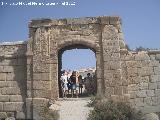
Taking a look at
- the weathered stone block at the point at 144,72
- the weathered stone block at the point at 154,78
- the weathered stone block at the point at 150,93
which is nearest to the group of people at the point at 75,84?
the weathered stone block at the point at 144,72

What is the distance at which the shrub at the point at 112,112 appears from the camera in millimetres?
12617

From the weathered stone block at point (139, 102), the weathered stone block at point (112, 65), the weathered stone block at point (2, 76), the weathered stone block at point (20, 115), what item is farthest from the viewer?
the weathered stone block at point (2, 76)

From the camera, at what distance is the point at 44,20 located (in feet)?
48.0

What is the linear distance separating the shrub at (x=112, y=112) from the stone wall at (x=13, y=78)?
12.2 ft

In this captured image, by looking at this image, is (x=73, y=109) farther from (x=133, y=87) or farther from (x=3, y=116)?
(x=3, y=116)

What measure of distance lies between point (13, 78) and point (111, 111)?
505 cm

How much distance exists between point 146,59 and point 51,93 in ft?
14.7

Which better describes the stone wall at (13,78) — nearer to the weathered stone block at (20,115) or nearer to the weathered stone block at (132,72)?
the weathered stone block at (20,115)

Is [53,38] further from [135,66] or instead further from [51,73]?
[135,66]

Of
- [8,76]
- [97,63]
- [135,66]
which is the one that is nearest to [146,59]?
[135,66]

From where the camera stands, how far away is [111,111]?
1277 cm

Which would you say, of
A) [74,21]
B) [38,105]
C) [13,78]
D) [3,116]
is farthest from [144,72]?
[3,116]

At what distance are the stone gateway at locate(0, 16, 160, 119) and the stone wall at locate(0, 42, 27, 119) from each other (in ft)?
0.15

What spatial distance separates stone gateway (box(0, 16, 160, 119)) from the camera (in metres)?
14.1
